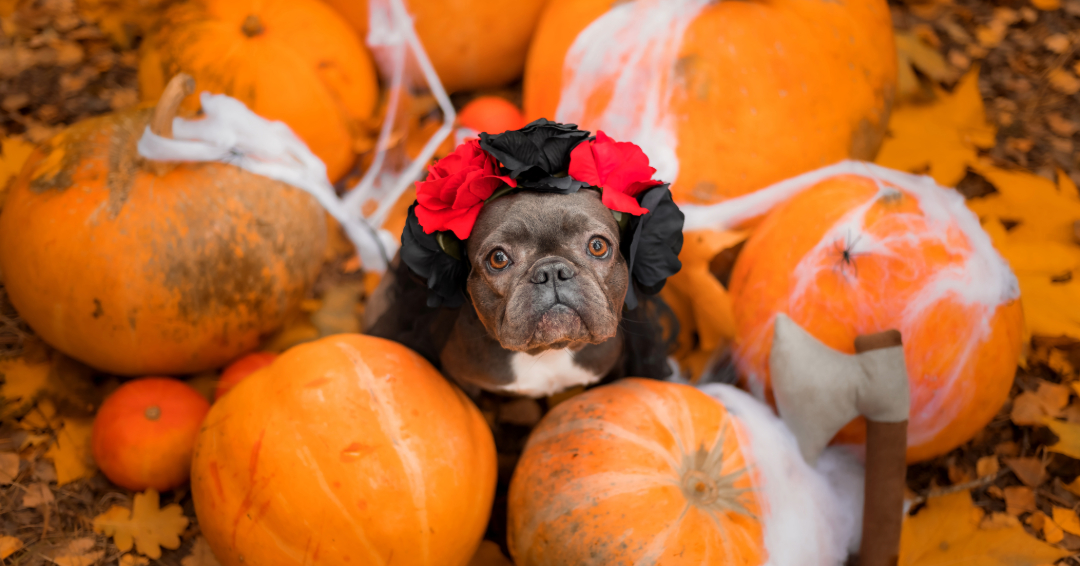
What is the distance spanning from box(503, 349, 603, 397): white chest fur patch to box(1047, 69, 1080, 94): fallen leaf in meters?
Answer: 2.76

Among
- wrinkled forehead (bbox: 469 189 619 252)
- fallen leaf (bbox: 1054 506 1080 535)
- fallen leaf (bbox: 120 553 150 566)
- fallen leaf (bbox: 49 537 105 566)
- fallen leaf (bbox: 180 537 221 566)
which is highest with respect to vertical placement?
wrinkled forehead (bbox: 469 189 619 252)

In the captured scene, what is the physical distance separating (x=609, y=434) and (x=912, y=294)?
3.16ft

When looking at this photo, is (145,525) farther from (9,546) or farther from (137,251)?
(137,251)

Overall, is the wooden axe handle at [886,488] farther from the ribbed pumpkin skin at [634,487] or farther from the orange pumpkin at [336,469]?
the orange pumpkin at [336,469]

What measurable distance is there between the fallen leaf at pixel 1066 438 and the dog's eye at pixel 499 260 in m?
1.90

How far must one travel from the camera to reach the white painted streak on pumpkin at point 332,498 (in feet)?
5.78

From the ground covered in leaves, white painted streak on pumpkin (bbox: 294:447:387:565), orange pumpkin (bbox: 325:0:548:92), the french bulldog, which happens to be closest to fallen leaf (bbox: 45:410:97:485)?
the ground covered in leaves

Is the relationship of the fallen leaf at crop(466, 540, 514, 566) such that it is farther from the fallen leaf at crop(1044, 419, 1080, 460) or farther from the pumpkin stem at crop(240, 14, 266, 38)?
the pumpkin stem at crop(240, 14, 266, 38)

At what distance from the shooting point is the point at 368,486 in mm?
1776

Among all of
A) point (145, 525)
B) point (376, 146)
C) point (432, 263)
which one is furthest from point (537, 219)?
point (376, 146)

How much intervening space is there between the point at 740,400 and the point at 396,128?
189cm

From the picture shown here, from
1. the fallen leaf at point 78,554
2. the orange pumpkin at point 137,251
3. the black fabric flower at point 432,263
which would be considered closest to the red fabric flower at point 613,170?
the black fabric flower at point 432,263

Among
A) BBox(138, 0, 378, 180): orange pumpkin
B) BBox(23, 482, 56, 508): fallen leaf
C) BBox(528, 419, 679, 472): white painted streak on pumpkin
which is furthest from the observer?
BBox(138, 0, 378, 180): orange pumpkin

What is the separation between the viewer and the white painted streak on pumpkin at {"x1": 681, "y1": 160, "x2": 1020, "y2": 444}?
2.12 metres
